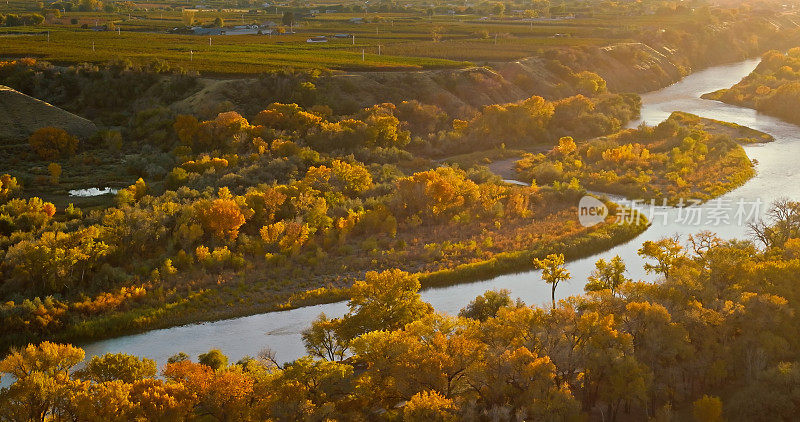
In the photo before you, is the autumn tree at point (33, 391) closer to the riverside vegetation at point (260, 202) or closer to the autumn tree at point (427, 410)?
the riverside vegetation at point (260, 202)

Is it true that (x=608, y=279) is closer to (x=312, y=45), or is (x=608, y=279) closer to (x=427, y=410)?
(x=427, y=410)

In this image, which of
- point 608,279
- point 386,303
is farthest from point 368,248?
point 608,279

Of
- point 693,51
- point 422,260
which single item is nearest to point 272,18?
point 693,51

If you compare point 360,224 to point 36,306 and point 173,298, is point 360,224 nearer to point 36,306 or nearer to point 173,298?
point 173,298

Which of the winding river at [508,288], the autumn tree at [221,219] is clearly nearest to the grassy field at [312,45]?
the winding river at [508,288]

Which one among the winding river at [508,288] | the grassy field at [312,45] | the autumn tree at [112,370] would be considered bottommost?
the winding river at [508,288]
